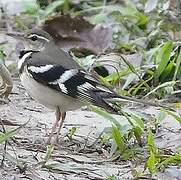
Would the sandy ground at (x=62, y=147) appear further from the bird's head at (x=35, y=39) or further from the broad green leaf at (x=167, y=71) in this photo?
the broad green leaf at (x=167, y=71)

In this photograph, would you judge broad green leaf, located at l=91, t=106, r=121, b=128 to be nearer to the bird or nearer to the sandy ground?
the bird

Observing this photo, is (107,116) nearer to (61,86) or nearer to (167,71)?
(61,86)

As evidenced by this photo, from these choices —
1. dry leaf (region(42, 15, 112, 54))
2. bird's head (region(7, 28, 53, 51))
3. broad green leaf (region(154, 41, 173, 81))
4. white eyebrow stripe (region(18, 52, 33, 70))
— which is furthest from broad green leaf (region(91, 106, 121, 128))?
dry leaf (region(42, 15, 112, 54))

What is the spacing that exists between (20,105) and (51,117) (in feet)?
1.13

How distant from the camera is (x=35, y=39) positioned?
21.2 feet

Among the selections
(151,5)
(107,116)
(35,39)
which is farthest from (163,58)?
(107,116)

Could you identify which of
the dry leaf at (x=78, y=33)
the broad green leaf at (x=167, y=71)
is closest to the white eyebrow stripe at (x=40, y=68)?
the broad green leaf at (x=167, y=71)

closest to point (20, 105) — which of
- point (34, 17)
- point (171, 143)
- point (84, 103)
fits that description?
point (84, 103)

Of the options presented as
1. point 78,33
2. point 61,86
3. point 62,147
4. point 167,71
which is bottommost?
point 78,33

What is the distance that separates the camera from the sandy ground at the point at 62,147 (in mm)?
4706

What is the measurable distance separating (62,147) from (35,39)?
1.21m

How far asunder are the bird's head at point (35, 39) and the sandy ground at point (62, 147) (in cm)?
49

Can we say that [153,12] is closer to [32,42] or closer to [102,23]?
[102,23]

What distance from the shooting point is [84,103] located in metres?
5.79
